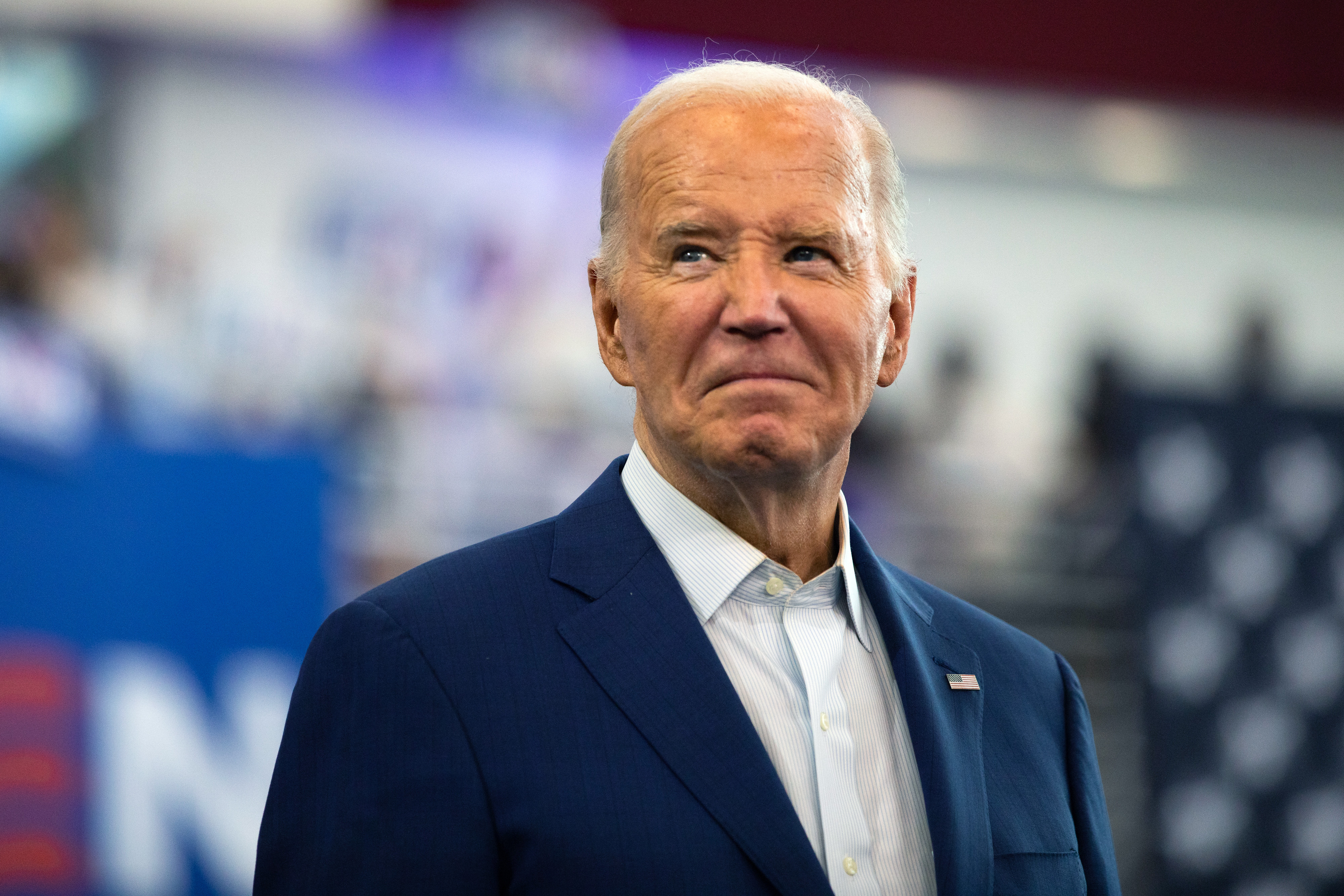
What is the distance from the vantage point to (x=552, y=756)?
106 centimetres

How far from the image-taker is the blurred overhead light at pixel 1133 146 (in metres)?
7.42

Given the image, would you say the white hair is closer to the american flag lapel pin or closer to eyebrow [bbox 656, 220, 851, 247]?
eyebrow [bbox 656, 220, 851, 247]

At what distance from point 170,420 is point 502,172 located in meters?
2.39

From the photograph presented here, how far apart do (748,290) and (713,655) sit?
12.2 inches

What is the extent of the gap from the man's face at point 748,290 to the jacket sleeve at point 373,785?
1.06 ft

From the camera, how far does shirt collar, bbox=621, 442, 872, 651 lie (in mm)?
1216

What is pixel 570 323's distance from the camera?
6961 millimetres

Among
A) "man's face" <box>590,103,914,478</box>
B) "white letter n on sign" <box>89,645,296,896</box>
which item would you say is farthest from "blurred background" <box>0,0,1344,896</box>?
"man's face" <box>590,103,914,478</box>

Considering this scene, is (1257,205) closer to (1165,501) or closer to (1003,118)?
(1003,118)

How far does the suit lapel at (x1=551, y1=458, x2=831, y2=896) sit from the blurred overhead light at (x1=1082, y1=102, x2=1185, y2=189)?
6.83m

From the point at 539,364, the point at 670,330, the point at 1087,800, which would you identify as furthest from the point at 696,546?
the point at 539,364

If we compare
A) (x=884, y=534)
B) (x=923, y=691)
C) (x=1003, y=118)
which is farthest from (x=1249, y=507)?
(x=923, y=691)

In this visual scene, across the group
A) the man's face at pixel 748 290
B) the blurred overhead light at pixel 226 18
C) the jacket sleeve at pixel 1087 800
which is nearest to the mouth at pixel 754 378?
the man's face at pixel 748 290

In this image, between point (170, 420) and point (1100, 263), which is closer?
point (170, 420)
